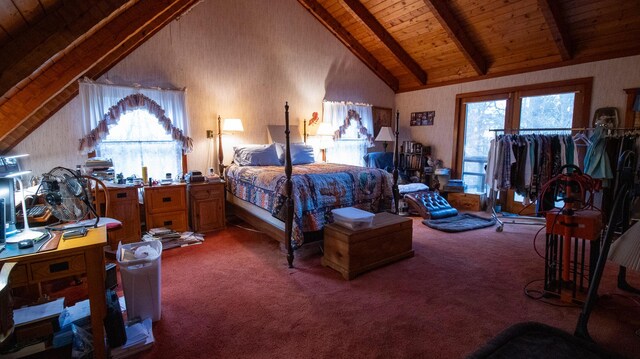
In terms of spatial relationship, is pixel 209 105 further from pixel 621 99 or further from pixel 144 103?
pixel 621 99

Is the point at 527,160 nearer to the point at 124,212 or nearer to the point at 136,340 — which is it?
the point at 136,340

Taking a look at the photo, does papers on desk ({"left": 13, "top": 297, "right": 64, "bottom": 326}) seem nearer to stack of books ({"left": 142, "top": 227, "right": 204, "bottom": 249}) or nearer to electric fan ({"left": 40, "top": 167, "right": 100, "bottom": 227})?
electric fan ({"left": 40, "top": 167, "right": 100, "bottom": 227})

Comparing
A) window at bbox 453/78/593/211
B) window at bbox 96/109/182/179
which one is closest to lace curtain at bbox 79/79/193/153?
window at bbox 96/109/182/179

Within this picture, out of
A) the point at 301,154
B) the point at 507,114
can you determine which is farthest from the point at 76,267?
the point at 507,114

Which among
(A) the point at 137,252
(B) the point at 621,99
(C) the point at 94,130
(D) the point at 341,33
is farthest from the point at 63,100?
(B) the point at 621,99

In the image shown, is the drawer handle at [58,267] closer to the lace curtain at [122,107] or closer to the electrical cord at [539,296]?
the lace curtain at [122,107]

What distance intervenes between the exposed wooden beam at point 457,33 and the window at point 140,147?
3963 millimetres

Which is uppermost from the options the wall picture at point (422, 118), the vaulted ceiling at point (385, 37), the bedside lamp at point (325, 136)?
the vaulted ceiling at point (385, 37)

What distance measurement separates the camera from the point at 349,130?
5.98 metres

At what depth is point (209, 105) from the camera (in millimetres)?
4500

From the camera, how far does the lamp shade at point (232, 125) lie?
4398 mm

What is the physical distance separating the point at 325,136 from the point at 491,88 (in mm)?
2834

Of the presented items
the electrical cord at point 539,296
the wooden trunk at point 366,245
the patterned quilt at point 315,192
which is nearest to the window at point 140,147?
the patterned quilt at point 315,192

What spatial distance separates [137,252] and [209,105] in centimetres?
282
